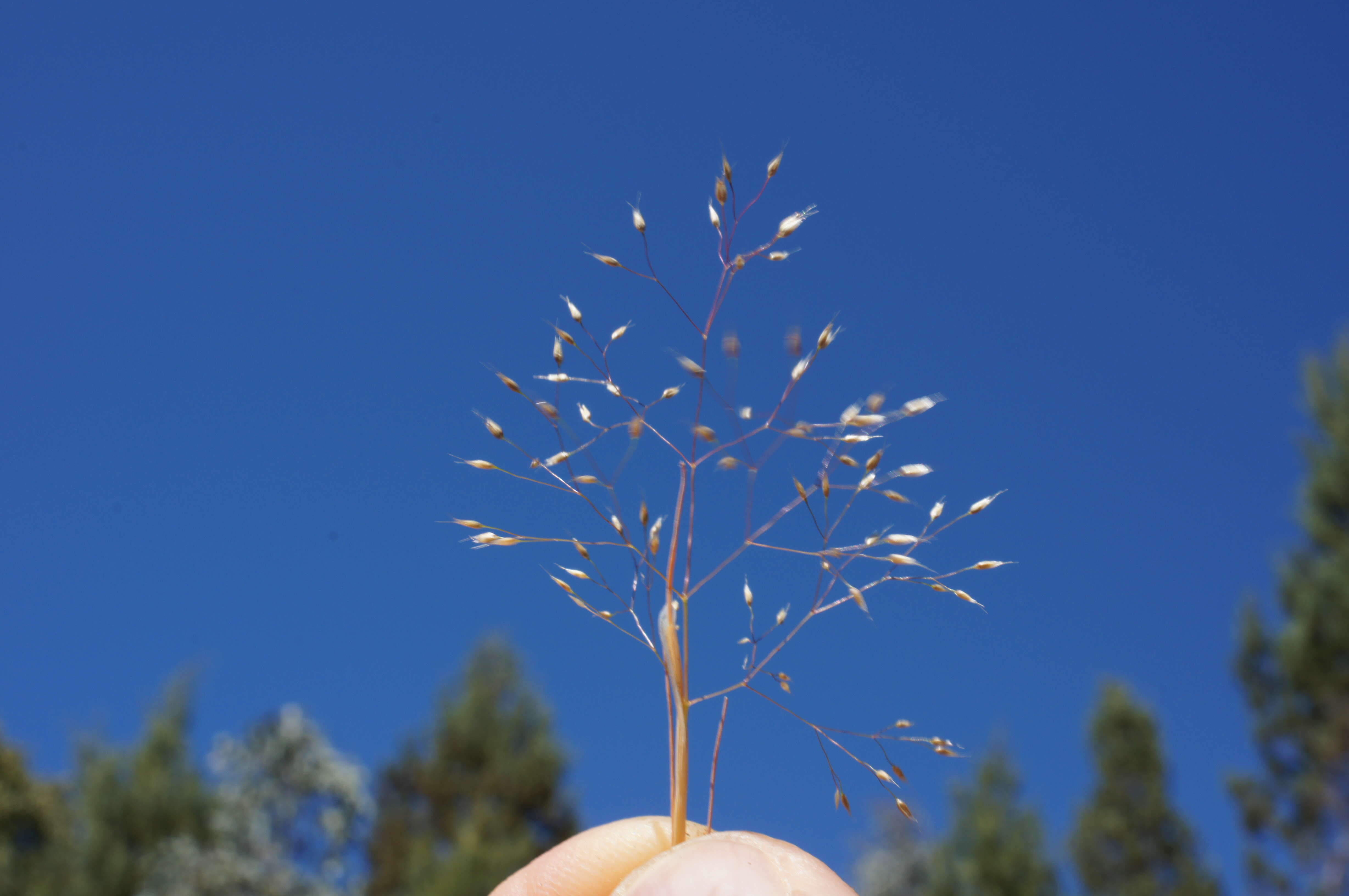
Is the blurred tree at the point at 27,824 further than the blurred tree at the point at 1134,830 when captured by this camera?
Yes

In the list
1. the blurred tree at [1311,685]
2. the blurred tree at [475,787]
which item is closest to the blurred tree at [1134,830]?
the blurred tree at [1311,685]

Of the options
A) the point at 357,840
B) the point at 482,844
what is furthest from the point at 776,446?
the point at 357,840

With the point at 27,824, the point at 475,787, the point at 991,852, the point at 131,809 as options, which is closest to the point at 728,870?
the point at 991,852

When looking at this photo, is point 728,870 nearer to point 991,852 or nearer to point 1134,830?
point 991,852

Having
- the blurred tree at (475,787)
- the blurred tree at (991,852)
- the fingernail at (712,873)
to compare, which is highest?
the blurred tree at (475,787)

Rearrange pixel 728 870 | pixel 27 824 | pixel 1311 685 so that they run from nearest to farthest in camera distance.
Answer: pixel 728 870 → pixel 1311 685 → pixel 27 824

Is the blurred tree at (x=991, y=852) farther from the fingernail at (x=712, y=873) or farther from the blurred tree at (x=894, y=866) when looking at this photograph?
the fingernail at (x=712, y=873)

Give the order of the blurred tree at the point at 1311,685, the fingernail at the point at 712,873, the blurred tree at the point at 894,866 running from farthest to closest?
the blurred tree at the point at 894,866 → the blurred tree at the point at 1311,685 → the fingernail at the point at 712,873
